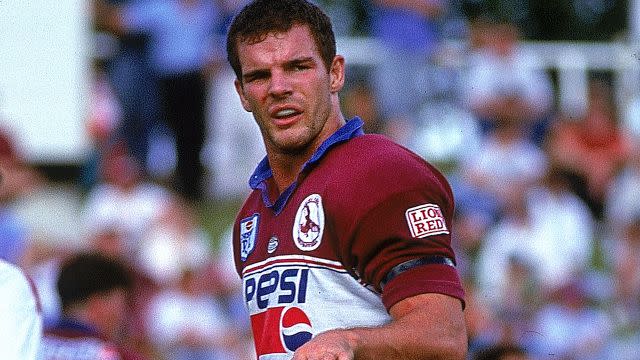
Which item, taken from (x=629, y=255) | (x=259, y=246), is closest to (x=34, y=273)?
(x=629, y=255)

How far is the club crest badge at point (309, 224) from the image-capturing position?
418cm

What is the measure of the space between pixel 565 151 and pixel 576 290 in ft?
7.60

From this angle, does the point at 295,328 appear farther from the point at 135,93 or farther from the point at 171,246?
the point at 135,93

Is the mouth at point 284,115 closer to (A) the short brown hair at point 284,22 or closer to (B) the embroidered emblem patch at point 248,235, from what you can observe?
(A) the short brown hair at point 284,22

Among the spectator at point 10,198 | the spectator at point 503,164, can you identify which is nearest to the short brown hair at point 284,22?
the spectator at point 10,198

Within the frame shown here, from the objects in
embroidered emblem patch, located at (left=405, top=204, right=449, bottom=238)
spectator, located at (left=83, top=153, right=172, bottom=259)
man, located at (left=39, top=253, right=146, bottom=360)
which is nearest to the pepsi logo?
embroidered emblem patch, located at (left=405, top=204, right=449, bottom=238)

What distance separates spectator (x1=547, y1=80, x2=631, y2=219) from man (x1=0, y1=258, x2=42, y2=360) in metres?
Answer: 9.24

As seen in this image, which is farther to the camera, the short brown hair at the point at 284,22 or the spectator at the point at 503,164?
the spectator at the point at 503,164

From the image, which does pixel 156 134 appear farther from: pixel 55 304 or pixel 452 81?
pixel 55 304

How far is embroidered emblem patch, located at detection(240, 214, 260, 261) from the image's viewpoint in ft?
15.0

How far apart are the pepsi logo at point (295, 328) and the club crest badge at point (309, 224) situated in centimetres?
18

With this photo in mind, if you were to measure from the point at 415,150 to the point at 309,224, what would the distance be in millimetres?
9993

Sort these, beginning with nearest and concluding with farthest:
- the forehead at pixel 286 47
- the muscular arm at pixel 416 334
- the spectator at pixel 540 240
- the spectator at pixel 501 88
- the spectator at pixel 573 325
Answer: the muscular arm at pixel 416 334, the forehead at pixel 286 47, the spectator at pixel 573 325, the spectator at pixel 540 240, the spectator at pixel 501 88

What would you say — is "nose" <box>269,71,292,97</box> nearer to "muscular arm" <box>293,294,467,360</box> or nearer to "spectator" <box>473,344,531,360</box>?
"muscular arm" <box>293,294,467,360</box>
